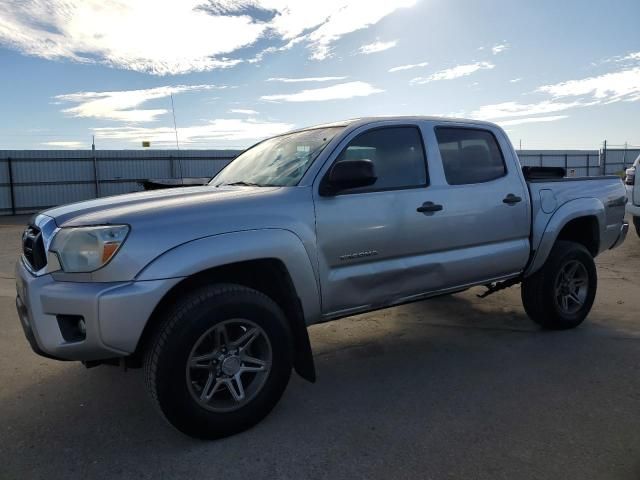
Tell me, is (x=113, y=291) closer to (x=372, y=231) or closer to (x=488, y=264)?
(x=372, y=231)

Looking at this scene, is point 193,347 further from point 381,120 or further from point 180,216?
point 381,120

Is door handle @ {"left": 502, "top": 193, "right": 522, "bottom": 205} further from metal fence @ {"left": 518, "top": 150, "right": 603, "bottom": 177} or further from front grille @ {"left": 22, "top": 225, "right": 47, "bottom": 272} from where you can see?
metal fence @ {"left": 518, "top": 150, "right": 603, "bottom": 177}

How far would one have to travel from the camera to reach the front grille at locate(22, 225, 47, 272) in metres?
3.14

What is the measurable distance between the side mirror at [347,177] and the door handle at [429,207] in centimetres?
57

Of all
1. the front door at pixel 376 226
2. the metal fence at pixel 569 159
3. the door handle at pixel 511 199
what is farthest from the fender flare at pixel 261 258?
the metal fence at pixel 569 159

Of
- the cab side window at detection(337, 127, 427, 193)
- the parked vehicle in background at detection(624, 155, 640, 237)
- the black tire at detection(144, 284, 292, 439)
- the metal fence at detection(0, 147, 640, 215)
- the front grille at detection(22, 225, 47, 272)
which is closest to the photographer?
the black tire at detection(144, 284, 292, 439)

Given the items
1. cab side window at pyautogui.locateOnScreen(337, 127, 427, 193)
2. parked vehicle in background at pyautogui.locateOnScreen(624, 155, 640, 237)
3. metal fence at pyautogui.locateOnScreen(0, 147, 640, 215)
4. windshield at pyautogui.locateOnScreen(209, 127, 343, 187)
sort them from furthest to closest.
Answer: metal fence at pyautogui.locateOnScreen(0, 147, 640, 215) → parked vehicle in background at pyautogui.locateOnScreen(624, 155, 640, 237) → cab side window at pyautogui.locateOnScreen(337, 127, 427, 193) → windshield at pyautogui.locateOnScreen(209, 127, 343, 187)

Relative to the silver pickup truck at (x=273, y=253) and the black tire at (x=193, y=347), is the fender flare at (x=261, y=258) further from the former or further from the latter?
the black tire at (x=193, y=347)

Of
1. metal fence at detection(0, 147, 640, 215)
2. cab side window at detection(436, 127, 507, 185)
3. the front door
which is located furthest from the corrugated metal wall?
the front door

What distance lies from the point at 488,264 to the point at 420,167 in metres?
1.00

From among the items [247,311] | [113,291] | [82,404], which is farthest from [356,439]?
[82,404]

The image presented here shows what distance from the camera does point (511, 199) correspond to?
4.51 m

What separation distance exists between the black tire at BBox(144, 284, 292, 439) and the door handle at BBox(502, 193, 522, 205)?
89.0 inches

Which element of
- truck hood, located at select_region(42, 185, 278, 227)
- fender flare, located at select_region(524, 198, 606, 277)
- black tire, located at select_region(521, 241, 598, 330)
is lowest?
black tire, located at select_region(521, 241, 598, 330)
